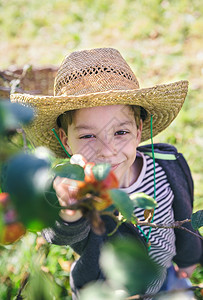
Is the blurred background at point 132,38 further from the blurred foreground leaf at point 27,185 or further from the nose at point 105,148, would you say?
the blurred foreground leaf at point 27,185

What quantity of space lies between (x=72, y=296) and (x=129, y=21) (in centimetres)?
265

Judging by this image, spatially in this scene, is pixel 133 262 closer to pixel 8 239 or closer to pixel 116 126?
pixel 8 239

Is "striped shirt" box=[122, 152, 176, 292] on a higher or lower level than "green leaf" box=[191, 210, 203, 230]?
lower

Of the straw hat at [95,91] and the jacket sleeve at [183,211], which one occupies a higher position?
the straw hat at [95,91]

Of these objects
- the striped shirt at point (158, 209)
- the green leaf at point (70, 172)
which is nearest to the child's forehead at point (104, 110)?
the striped shirt at point (158, 209)

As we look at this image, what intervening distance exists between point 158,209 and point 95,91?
1.80 ft

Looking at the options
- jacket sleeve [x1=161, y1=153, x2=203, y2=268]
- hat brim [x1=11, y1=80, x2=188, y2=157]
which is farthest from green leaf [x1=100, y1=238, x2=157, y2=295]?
jacket sleeve [x1=161, y1=153, x2=203, y2=268]

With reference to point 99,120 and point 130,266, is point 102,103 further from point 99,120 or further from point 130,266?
point 130,266

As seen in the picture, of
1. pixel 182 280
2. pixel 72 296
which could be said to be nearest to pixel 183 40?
pixel 182 280

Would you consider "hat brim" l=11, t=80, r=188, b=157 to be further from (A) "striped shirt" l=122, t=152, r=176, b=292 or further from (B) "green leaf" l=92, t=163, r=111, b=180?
(B) "green leaf" l=92, t=163, r=111, b=180

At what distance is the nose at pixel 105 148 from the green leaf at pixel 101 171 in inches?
19.1

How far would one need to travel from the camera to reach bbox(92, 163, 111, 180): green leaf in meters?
0.36

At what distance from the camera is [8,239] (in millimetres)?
329

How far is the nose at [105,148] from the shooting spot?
867mm
